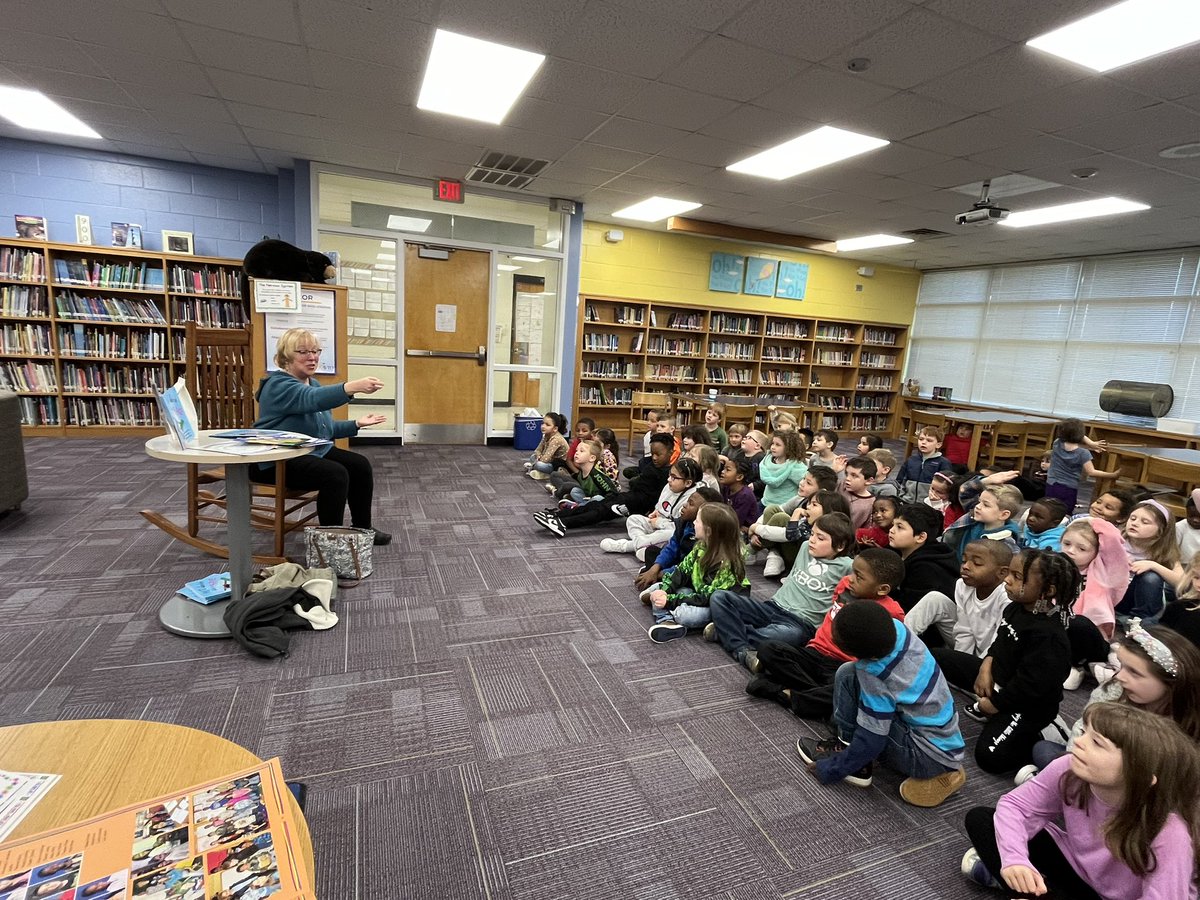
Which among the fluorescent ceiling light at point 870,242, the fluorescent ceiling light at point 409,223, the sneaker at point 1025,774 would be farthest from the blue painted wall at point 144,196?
the sneaker at point 1025,774

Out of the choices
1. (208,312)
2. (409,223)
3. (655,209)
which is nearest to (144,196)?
(208,312)

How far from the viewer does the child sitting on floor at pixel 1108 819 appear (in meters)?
1.15

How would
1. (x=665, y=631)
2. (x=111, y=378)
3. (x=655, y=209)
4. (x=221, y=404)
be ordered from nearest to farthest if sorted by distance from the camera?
1. (x=665, y=631)
2. (x=221, y=404)
3. (x=111, y=378)
4. (x=655, y=209)

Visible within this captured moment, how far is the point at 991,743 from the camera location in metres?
1.93

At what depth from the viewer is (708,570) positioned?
2.81 meters

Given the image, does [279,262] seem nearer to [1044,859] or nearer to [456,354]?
[456,354]

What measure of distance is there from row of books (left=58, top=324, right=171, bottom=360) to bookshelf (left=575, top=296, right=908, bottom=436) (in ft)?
14.7

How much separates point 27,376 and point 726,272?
7.92 meters

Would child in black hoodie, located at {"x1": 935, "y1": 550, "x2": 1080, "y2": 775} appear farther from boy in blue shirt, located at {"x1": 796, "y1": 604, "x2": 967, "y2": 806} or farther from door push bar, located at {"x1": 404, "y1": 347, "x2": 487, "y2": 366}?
door push bar, located at {"x1": 404, "y1": 347, "x2": 487, "y2": 366}

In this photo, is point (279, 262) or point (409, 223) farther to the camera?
point (409, 223)

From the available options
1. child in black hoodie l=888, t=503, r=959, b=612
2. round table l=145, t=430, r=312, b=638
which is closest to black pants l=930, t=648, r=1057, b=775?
child in black hoodie l=888, t=503, r=959, b=612

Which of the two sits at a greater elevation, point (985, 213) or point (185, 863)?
point (985, 213)

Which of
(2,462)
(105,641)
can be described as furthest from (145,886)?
(2,462)

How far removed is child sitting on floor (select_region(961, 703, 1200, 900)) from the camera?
45.4 inches
